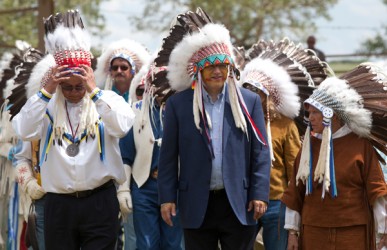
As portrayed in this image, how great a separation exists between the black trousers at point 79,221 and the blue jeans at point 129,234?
1434 millimetres

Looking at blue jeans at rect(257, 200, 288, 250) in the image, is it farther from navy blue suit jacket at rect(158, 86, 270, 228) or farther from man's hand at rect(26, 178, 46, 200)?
man's hand at rect(26, 178, 46, 200)

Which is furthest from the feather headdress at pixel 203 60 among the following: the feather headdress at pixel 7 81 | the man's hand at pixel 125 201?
the feather headdress at pixel 7 81

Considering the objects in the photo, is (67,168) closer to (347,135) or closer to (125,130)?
(125,130)

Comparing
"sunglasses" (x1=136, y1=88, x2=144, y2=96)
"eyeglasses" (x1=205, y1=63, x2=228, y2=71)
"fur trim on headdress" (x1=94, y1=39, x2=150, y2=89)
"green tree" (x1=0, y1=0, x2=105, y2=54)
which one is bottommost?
"eyeglasses" (x1=205, y1=63, x2=228, y2=71)

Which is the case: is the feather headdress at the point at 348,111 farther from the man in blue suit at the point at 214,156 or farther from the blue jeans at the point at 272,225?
the blue jeans at the point at 272,225

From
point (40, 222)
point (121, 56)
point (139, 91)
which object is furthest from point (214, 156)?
point (121, 56)

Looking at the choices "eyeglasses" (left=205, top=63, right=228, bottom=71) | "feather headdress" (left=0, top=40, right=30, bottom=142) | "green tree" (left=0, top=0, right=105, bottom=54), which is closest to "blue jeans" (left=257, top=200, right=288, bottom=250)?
"eyeglasses" (left=205, top=63, right=228, bottom=71)

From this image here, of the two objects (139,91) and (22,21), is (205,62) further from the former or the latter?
(22,21)

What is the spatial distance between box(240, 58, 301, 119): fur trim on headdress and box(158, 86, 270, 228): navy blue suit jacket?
1161 millimetres

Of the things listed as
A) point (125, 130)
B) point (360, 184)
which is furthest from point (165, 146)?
point (360, 184)

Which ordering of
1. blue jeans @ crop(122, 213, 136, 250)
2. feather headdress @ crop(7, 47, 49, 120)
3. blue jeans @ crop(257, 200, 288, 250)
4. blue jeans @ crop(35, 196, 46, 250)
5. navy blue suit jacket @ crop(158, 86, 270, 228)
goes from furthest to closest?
blue jeans @ crop(122, 213, 136, 250)
feather headdress @ crop(7, 47, 49, 120)
blue jeans @ crop(35, 196, 46, 250)
blue jeans @ crop(257, 200, 288, 250)
navy blue suit jacket @ crop(158, 86, 270, 228)

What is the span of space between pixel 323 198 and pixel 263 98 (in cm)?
147

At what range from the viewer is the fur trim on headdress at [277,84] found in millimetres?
7910

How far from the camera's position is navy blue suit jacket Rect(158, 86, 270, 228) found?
21.4 feet
